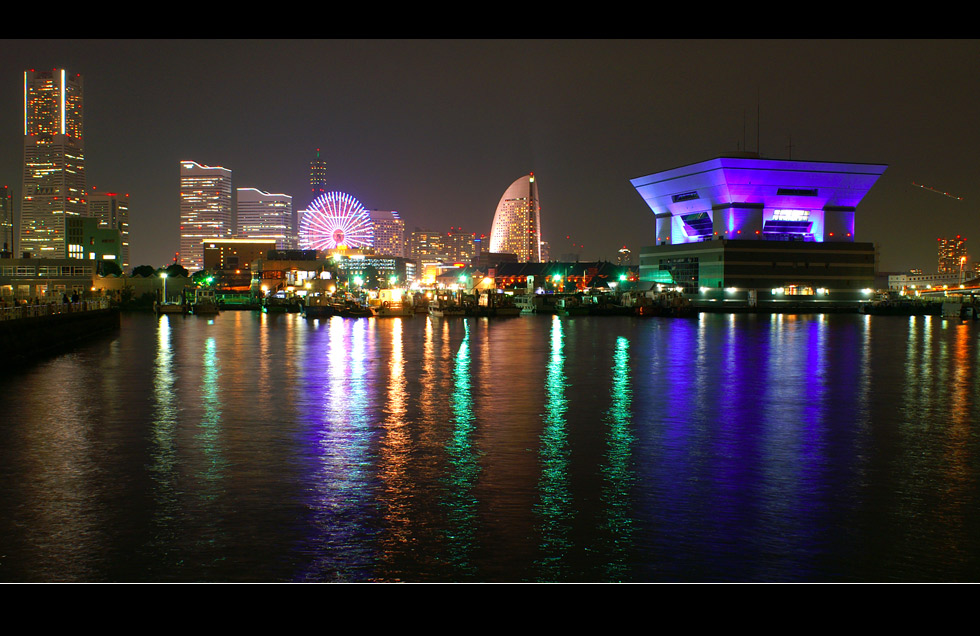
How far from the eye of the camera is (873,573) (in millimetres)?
8109

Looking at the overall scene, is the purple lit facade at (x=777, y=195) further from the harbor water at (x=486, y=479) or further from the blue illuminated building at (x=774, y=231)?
the harbor water at (x=486, y=479)

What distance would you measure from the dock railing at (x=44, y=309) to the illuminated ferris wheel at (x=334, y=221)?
185 feet

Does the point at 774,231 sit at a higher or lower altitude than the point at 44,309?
higher

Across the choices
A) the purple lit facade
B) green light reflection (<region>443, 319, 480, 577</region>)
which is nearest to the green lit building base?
the purple lit facade

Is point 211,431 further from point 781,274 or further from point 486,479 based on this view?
point 781,274

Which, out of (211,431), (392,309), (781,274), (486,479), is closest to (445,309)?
(392,309)

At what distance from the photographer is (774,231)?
464 ft

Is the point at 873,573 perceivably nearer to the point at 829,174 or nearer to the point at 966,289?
the point at 829,174

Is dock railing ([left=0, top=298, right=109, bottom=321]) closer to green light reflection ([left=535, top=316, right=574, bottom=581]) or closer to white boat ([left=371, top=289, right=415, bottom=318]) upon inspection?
green light reflection ([left=535, top=316, right=574, bottom=581])

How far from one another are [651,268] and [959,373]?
127 m

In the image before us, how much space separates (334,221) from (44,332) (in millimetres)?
82415

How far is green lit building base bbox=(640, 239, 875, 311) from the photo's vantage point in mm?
131375

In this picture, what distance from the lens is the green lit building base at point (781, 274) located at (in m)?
131

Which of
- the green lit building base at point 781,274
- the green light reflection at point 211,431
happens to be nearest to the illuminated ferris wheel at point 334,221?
the green lit building base at point 781,274
